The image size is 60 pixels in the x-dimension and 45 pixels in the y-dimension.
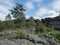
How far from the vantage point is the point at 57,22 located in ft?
126

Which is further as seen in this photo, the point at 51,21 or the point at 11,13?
the point at 51,21

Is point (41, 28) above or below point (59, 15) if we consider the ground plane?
below

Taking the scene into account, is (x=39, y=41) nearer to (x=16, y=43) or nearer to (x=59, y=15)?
(x=16, y=43)

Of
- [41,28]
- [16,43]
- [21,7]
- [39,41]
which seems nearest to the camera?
[16,43]

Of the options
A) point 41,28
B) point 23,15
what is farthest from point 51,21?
point 41,28

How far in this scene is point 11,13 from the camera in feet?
95.3

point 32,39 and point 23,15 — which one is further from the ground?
point 23,15

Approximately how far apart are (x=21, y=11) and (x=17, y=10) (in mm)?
774

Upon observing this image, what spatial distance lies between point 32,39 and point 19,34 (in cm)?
122

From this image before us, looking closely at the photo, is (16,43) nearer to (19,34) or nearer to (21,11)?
(19,34)

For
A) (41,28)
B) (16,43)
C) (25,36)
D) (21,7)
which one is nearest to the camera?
(16,43)

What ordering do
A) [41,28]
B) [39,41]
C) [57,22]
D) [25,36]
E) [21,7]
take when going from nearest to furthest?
1. [39,41]
2. [25,36]
3. [41,28]
4. [21,7]
5. [57,22]

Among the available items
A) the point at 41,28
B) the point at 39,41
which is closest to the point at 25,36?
the point at 39,41

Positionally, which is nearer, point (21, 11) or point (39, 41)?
point (39, 41)
